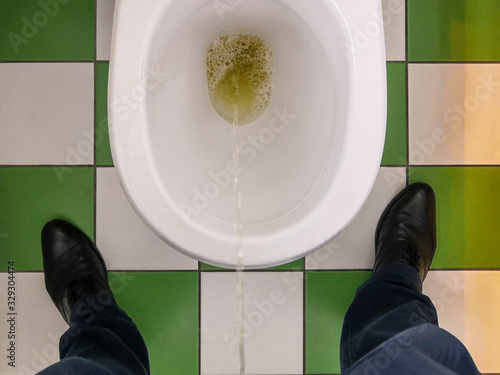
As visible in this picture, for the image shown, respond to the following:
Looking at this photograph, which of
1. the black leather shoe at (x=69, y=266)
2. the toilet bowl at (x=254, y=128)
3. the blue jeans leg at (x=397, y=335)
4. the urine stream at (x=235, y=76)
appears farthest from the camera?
the black leather shoe at (x=69, y=266)

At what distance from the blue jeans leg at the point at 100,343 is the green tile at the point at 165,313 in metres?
0.08

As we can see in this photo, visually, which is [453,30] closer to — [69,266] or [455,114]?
[455,114]

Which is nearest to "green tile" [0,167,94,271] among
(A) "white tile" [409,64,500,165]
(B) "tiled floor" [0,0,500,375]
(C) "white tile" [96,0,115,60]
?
(B) "tiled floor" [0,0,500,375]

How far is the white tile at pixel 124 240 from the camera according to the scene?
44.1 inches

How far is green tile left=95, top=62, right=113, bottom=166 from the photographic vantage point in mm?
A: 1112

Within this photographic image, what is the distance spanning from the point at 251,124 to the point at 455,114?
554mm

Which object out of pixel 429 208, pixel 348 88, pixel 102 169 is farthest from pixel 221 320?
pixel 348 88

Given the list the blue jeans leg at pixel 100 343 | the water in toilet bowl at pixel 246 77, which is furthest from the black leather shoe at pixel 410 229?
the blue jeans leg at pixel 100 343

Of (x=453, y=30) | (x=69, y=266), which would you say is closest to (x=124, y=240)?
(x=69, y=266)

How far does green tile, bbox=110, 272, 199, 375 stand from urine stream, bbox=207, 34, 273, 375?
0.27 metres

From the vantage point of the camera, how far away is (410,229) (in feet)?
3.66

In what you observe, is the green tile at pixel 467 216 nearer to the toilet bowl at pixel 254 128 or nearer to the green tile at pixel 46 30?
the toilet bowl at pixel 254 128

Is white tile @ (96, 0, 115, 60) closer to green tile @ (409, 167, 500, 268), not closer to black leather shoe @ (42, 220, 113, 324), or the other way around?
black leather shoe @ (42, 220, 113, 324)

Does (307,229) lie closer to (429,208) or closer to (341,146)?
(341,146)
